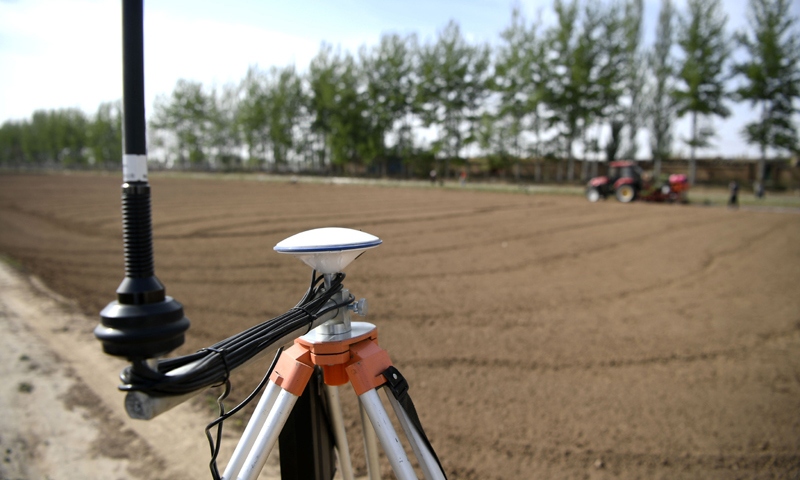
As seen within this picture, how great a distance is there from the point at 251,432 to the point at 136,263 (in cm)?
62

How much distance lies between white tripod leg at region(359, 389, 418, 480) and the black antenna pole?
57cm

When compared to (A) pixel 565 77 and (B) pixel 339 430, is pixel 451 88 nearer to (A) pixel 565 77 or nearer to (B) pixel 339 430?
(A) pixel 565 77

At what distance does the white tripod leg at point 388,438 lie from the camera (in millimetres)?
1283

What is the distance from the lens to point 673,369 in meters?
5.02

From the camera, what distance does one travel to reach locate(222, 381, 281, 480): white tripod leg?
1278 millimetres

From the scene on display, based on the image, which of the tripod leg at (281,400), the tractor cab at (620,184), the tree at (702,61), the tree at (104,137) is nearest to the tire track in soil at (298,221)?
the tractor cab at (620,184)

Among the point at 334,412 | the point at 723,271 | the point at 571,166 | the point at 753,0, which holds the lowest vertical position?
the point at 723,271

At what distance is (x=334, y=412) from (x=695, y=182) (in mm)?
44049

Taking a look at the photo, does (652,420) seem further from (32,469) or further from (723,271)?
(723,271)

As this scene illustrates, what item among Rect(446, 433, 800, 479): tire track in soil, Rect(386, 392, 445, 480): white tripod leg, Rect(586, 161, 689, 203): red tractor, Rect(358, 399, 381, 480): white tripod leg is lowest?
Rect(446, 433, 800, 479): tire track in soil

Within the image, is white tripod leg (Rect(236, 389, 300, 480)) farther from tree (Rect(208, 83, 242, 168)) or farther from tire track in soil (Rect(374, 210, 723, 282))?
tree (Rect(208, 83, 242, 168))

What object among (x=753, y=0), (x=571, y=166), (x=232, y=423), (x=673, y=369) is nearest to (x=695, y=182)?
(x=571, y=166)

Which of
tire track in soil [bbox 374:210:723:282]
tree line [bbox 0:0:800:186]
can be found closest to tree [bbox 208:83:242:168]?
tree line [bbox 0:0:800:186]

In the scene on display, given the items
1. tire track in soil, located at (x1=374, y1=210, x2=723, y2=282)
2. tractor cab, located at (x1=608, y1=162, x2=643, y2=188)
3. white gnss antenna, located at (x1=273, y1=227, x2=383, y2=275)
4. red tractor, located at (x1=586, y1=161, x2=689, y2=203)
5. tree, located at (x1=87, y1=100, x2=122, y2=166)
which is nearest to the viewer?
white gnss antenna, located at (x1=273, y1=227, x2=383, y2=275)
